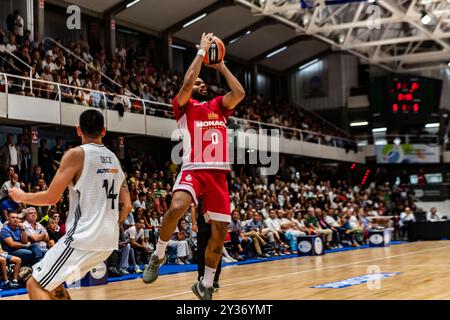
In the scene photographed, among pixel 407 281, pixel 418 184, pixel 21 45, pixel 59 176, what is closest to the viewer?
pixel 59 176

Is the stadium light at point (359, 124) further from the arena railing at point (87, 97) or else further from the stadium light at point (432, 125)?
the arena railing at point (87, 97)

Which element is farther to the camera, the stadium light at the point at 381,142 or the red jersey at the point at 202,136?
the stadium light at the point at 381,142

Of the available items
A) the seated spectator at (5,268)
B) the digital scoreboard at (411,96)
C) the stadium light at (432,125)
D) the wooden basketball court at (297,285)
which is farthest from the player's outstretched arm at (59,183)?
the stadium light at (432,125)

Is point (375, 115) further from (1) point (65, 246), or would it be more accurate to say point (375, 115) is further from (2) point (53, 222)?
(1) point (65, 246)

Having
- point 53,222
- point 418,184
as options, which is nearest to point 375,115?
point 418,184

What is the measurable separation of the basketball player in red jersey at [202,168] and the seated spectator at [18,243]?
5.13 metres

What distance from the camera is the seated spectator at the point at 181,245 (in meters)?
15.2

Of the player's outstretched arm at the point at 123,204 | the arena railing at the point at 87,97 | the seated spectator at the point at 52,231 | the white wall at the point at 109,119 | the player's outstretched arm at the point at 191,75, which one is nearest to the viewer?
the player's outstretched arm at the point at 123,204

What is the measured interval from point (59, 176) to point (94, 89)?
1353 centimetres

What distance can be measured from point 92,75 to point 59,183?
1419 cm

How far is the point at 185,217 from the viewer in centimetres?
1600

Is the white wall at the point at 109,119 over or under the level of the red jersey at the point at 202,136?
over

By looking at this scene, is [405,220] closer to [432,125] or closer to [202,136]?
[432,125]

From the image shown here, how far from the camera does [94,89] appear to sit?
17734mm
